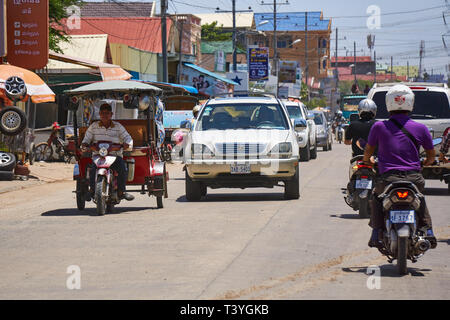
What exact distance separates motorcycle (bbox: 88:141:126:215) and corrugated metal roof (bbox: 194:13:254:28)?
8989cm

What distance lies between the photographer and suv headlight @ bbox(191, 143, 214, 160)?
53.8 ft

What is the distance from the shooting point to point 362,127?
13719 mm

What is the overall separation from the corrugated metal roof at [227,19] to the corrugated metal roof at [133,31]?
46.0 m

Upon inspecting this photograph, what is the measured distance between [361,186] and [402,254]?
4935 millimetres

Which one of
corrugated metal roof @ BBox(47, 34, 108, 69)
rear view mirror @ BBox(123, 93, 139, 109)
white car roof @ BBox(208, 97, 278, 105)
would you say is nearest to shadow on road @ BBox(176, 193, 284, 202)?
white car roof @ BBox(208, 97, 278, 105)

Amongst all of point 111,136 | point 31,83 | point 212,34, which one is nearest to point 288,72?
point 212,34

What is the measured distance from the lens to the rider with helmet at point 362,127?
13.7 metres

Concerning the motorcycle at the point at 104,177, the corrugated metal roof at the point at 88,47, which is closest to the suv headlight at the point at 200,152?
the motorcycle at the point at 104,177

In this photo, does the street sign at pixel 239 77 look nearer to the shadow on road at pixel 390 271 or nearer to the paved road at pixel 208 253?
the paved road at pixel 208 253

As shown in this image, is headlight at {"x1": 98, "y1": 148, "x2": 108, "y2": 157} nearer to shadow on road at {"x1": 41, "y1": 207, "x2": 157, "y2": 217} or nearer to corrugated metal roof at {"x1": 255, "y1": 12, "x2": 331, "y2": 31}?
shadow on road at {"x1": 41, "y1": 207, "x2": 157, "y2": 217}

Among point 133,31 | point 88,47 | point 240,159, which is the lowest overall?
point 240,159

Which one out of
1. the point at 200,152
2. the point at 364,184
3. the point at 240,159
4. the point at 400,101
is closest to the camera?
the point at 400,101

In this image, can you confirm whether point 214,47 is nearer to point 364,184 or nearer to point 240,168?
point 240,168

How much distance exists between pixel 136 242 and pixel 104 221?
8.96ft
